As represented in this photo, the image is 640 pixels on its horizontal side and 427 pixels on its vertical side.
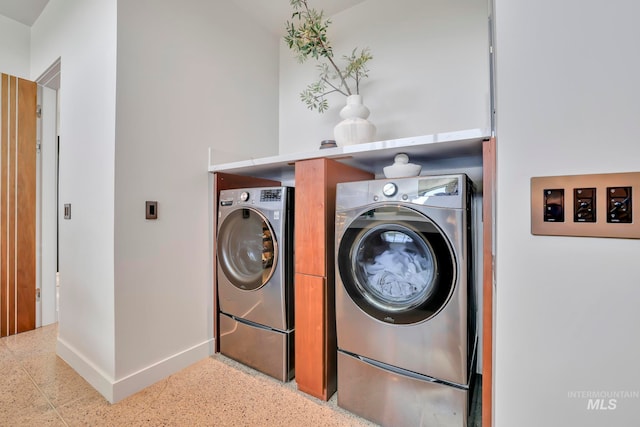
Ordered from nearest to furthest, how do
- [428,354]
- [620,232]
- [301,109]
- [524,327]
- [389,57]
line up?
[620,232] < [524,327] < [428,354] < [389,57] < [301,109]

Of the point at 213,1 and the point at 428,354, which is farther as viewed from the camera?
the point at 213,1

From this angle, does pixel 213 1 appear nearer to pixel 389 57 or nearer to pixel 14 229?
pixel 389 57

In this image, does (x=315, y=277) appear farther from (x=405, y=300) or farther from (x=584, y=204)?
(x=584, y=204)

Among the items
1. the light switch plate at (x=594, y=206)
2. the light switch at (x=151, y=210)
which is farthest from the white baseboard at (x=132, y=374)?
the light switch plate at (x=594, y=206)

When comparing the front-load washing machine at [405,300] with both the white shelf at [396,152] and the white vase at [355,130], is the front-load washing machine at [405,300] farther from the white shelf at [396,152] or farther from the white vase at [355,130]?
the white vase at [355,130]

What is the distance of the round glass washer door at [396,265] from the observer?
1.16 m

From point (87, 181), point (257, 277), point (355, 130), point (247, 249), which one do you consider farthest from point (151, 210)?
point (355, 130)

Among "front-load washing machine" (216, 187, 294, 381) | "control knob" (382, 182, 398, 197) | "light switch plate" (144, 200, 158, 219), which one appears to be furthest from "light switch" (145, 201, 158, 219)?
"control knob" (382, 182, 398, 197)

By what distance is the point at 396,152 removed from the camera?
53.9 inches

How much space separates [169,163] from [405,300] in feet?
5.20

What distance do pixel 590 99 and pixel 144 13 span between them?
2.14 metres

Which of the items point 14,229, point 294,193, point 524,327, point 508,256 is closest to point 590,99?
point 508,256

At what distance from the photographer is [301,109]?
2.53 m

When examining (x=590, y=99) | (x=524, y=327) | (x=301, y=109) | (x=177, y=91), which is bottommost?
(x=524, y=327)
